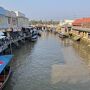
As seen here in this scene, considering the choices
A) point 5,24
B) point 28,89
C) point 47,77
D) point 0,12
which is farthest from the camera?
point 5,24

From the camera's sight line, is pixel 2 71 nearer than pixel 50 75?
Yes

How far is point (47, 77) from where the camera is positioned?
92.7 feet

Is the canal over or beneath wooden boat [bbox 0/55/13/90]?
beneath

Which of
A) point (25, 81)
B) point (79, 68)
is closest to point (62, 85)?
point (25, 81)

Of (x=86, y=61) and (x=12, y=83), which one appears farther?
(x=86, y=61)

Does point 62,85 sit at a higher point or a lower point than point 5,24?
lower

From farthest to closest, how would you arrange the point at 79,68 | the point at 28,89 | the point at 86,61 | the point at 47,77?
the point at 86,61
the point at 79,68
the point at 47,77
the point at 28,89

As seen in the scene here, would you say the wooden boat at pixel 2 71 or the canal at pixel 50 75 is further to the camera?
the canal at pixel 50 75

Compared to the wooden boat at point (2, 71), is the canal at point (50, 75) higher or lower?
lower

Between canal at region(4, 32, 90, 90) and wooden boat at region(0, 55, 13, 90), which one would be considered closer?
wooden boat at region(0, 55, 13, 90)

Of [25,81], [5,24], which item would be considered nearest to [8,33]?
[5,24]

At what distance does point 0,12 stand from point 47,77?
27.3 meters

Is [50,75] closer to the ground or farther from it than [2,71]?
closer to the ground

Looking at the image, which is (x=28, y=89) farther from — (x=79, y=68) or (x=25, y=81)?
(x=79, y=68)
